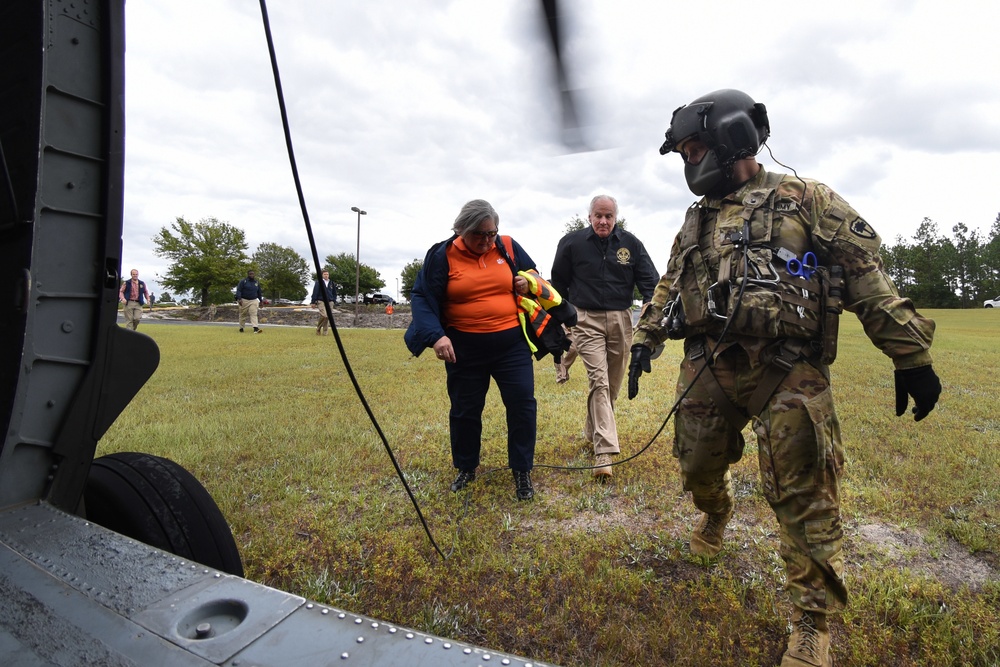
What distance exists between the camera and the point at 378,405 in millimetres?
7117

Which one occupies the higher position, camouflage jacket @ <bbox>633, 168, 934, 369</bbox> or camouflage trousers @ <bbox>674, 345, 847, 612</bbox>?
camouflage jacket @ <bbox>633, 168, 934, 369</bbox>

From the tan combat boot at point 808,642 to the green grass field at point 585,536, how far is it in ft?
0.47

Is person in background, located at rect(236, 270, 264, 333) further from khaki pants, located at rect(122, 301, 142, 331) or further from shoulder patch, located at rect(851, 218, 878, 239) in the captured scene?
shoulder patch, located at rect(851, 218, 878, 239)

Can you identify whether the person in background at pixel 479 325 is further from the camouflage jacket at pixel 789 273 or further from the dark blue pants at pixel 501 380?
the camouflage jacket at pixel 789 273

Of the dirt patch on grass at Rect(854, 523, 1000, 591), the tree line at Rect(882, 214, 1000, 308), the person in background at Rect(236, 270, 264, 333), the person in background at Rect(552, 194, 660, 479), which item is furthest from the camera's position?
the tree line at Rect(882, 214, 1000, 308)

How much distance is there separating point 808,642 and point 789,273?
149cm

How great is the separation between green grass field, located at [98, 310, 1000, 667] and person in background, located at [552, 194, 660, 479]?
0.87m

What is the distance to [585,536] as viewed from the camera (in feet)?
10.9

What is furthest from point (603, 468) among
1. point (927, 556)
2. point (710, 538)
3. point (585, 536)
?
point (927, 556)

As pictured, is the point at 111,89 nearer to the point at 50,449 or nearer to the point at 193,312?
the point at 50,449

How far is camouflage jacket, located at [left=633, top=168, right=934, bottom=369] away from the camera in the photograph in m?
2.19

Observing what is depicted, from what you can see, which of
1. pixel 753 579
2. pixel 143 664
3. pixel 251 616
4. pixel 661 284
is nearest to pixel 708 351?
pixel 661 284

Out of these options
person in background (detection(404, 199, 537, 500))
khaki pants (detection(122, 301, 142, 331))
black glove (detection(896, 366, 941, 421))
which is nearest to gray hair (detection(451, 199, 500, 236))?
person in background (detection(404, 199, 537, 500))

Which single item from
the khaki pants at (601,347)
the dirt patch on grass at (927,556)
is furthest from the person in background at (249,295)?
the dirt patch on grass at (927,556)
